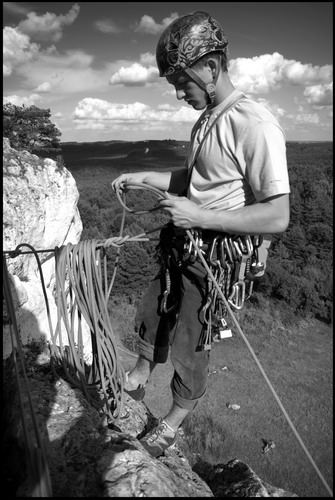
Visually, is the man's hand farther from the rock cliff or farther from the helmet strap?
the rock cliff

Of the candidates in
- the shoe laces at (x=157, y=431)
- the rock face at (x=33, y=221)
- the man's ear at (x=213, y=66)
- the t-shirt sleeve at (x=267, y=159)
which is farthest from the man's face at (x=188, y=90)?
the rock face at (x=33, y=221)

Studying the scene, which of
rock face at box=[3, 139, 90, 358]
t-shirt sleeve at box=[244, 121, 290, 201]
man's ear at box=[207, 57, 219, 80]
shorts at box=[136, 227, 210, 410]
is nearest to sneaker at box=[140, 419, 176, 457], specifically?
shorts at box=[136, 227, 210, 410]

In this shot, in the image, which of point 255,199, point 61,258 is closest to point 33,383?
point 61,258

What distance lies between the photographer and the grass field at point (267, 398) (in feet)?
41.4

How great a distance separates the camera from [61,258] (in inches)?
94.7

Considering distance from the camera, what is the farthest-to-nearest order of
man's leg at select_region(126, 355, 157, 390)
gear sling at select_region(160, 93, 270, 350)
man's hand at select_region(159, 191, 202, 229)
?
man's leg at select_region(126, 355, 157, 390) → gear sling at select_region(160, 93, 270, 350) → man's hand at select_region(159, 191, 202, 229)

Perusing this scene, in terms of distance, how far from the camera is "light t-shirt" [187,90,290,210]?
190 cm

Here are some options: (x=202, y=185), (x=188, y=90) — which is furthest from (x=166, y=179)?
(x=188, y=90)

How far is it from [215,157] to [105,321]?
1.20 m

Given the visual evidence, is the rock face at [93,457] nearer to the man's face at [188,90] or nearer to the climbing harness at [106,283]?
the climbing harness at [106,283]

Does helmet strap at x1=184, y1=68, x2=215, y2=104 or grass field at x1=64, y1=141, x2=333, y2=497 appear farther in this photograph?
grass field at x1=64, y1=141, x2=333, y2=497

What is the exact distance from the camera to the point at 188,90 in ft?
7.25

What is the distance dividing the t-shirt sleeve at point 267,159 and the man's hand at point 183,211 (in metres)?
0.35

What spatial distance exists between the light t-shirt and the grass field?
5.35 metres
